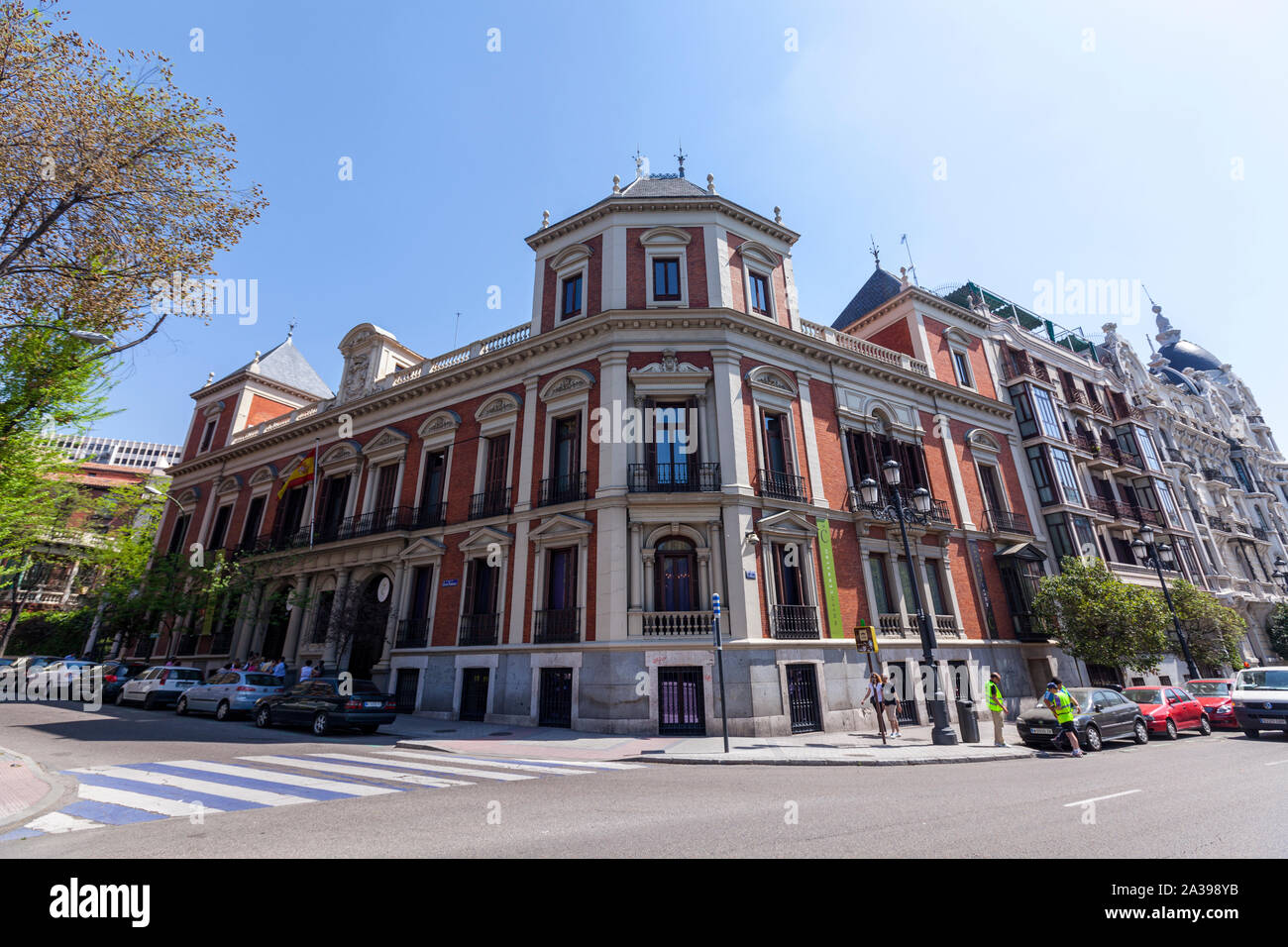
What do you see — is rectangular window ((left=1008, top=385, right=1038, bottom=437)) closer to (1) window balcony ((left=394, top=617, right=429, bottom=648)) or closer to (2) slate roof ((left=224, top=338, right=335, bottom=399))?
(1) window balcony ((left=394, top=617, right=429, bottom=648))

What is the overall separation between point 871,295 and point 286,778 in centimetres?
3033

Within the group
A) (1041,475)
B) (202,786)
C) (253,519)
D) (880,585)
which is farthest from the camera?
(253,519)

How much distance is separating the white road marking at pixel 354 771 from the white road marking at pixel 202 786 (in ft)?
5.19

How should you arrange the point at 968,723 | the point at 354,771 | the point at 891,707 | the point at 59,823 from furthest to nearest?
the point at 891,707, the point at 968,723, the point at 354,771, the point at 59,823

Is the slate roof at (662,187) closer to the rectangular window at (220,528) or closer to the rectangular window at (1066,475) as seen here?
the rectangular window at (1066,475)

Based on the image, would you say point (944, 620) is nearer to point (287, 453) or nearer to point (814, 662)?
point (814, 662)

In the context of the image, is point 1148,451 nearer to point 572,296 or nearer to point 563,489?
point 572,296

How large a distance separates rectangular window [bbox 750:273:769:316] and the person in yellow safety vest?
1460 centimetres

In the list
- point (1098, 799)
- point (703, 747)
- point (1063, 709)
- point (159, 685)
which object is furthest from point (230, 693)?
point (1063, 709)

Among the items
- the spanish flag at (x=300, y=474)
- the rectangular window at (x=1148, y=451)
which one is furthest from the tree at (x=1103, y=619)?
the spanish flag at (x=300, y=474)

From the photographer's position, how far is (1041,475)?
2628 cm

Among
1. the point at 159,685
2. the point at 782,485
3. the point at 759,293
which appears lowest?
the point at 159,685

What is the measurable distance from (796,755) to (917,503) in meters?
7.50
